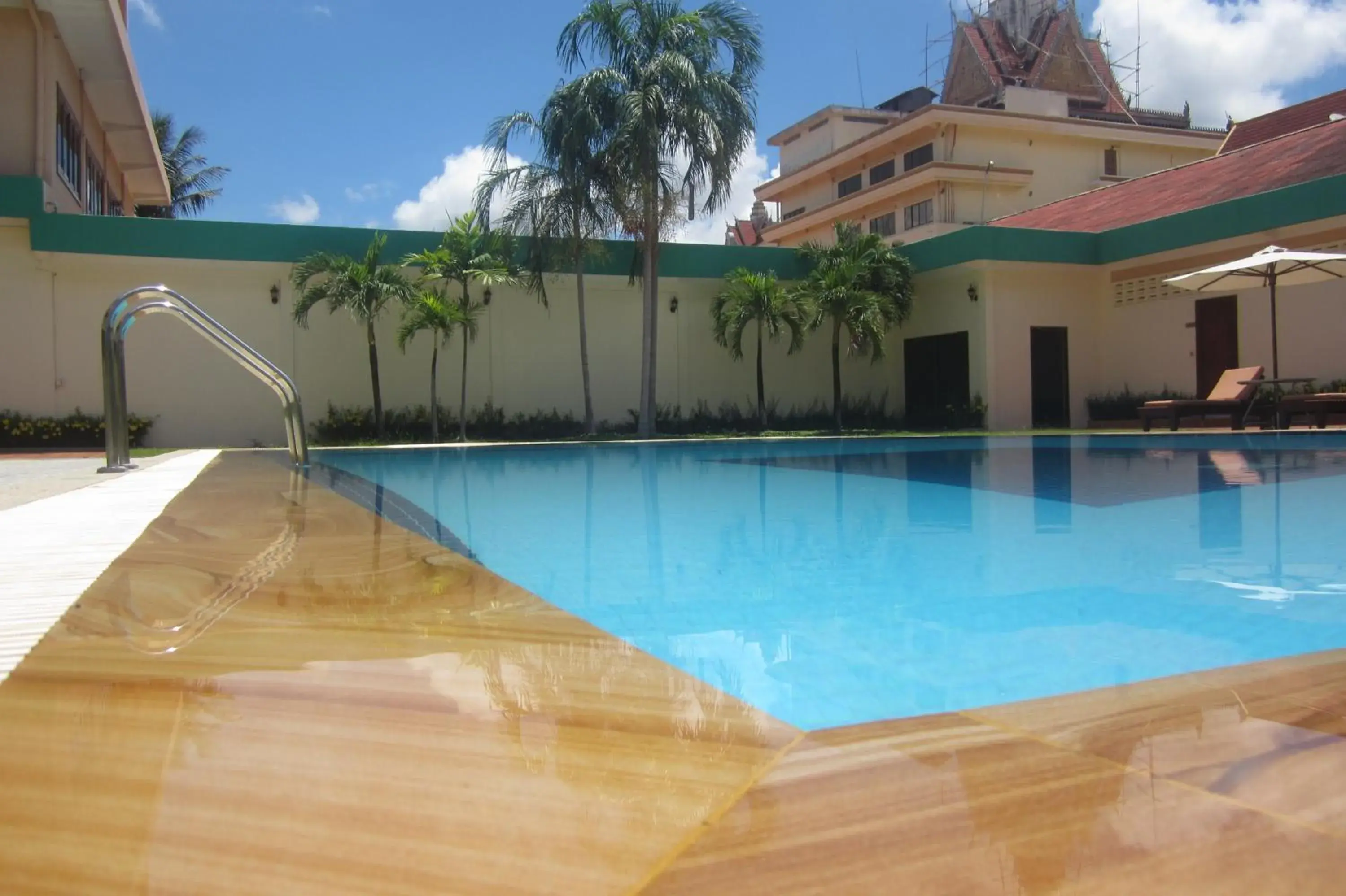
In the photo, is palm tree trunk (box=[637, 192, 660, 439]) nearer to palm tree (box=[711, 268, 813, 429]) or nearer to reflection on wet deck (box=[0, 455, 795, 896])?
palm tree (box=[711, 268, 813, 429])

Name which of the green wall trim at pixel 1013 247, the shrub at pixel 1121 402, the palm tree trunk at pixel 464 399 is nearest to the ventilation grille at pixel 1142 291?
the green wall trim at pixel 1013 247

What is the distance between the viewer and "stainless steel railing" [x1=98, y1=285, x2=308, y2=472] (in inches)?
324

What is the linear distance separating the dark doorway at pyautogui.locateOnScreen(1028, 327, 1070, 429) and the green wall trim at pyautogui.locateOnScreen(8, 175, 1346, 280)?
1.61 m

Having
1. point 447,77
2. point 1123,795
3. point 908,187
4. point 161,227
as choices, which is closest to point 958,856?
point 1123,795

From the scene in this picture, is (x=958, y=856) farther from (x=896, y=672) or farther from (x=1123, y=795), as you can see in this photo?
(x=896, y=672)

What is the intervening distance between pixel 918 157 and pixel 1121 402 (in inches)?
930

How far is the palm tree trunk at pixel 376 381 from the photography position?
17.2 meters

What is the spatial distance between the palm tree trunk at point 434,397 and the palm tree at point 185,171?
20652 mm

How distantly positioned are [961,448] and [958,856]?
41.9 feet

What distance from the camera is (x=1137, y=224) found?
714 inches

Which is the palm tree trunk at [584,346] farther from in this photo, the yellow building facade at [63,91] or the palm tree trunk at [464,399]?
the yellow building facade at [63,91]

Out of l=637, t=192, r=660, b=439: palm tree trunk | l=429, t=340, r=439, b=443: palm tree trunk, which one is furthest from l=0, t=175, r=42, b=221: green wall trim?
l=637, t=192, r=660, b=439: palm tree trunk

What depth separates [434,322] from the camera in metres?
16.5

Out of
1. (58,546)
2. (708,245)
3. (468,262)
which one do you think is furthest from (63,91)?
(58,546)
